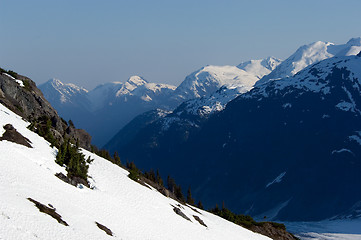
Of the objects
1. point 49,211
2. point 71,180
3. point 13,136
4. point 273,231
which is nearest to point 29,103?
point 13,136

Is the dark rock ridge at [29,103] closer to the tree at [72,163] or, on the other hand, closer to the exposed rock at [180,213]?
the tree at [72,163]

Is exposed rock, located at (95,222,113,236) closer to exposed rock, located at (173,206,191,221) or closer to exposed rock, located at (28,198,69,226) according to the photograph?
exposed rock, located at (28,198,69,226)

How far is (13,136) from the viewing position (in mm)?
54875

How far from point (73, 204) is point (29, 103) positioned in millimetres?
51601

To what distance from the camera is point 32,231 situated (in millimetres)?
32188

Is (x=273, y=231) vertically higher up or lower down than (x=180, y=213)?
lower down

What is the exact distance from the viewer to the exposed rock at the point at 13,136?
5412cm

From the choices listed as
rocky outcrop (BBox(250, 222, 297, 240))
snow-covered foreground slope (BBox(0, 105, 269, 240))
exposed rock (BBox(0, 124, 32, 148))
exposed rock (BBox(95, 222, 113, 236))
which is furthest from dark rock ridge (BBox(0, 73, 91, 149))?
rocky outcrop (BBox(250, 222, 297, 240))

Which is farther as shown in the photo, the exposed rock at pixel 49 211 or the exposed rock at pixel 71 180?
the exposed rock at pixel 71 180

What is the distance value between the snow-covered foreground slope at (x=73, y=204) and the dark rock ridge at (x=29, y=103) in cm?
1482

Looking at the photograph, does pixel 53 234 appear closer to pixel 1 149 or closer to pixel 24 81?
pixel 1 149

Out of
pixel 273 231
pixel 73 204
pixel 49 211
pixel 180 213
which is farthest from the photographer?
pixel 273 231

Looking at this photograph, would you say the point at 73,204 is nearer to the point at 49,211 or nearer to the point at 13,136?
the point at 49,211

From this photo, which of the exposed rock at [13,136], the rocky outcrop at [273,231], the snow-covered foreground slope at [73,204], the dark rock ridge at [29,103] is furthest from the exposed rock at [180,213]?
the rocky outcrop at [273,231]
